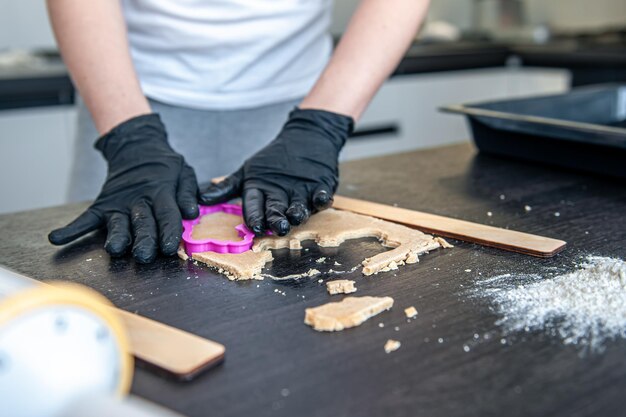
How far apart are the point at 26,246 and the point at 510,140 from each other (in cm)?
80

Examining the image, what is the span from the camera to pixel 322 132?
106cm

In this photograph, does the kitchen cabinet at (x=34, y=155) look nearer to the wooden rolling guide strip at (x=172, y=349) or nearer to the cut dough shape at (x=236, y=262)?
the cut dough shape at (x=236, y=262)

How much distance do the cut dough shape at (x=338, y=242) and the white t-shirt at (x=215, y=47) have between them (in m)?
0.50

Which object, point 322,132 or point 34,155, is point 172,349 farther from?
point 34,155

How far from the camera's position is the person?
0.89 meters

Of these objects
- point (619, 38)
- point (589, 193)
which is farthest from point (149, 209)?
point (619, 38)

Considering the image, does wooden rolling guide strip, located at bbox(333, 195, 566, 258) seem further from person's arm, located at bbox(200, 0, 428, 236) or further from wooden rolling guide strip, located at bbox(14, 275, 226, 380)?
wooden rolling guide strip, located at bbox(14, 275, 226, 380)

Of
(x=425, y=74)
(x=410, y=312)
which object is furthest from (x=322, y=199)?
(x=425, y=74)

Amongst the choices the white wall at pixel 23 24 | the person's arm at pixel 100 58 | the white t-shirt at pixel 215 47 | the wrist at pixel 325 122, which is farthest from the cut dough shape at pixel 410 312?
the white wall at pixel 23 24

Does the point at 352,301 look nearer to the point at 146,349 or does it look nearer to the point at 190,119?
the point at 146,349

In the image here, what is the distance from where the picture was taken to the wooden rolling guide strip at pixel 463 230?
78 centimetres

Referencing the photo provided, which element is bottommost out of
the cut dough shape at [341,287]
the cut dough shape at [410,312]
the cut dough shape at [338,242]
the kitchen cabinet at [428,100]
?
the kitchen cabinet at [428,100]

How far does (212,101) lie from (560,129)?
0.62 meters

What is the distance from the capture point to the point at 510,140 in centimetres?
124
